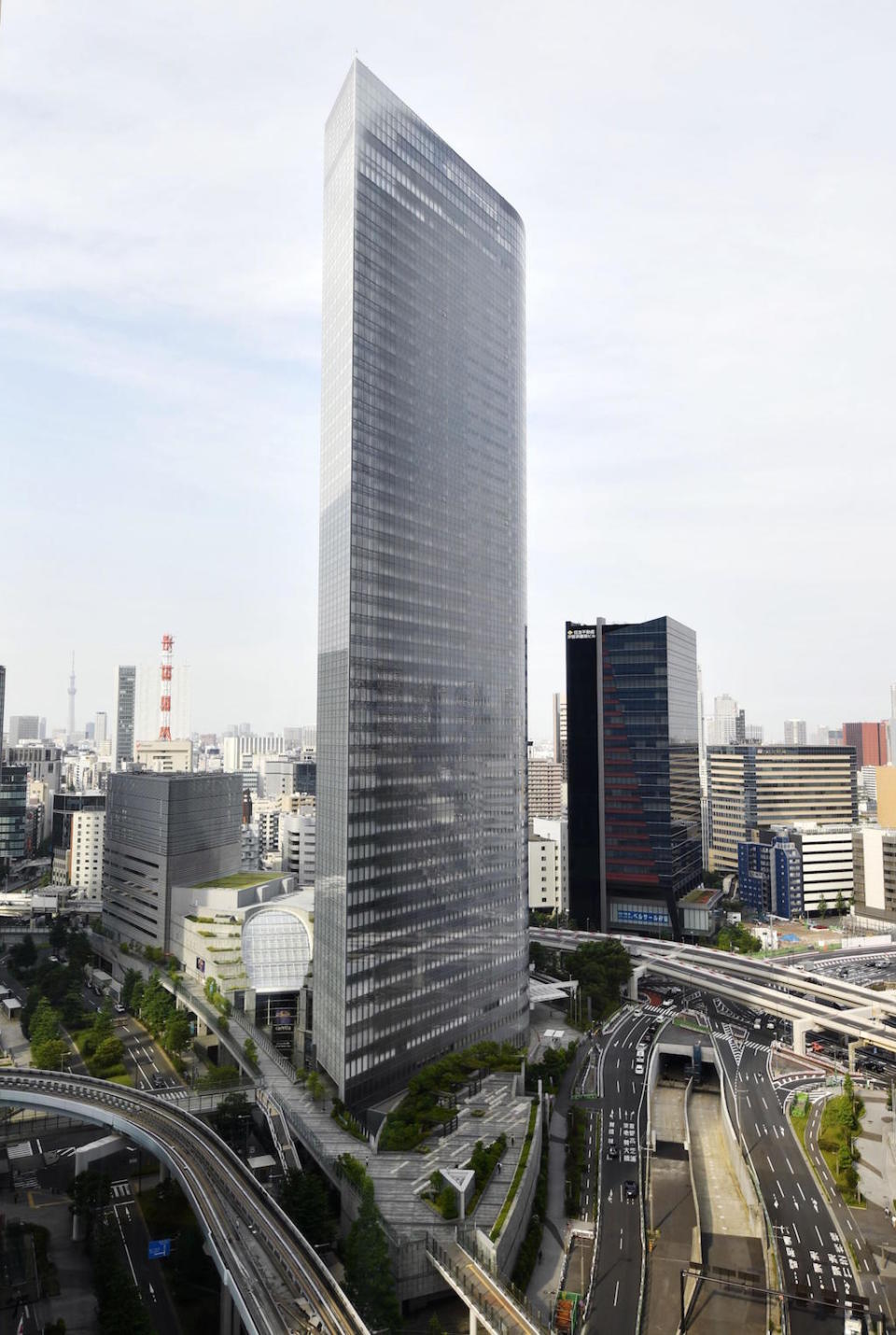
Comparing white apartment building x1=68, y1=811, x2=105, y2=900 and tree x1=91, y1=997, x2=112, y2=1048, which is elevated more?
white apartment building x1=68, y1=811, x2=105, y2=900

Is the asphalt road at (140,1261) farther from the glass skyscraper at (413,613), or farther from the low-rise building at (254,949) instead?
the low-rise building at (254,949)

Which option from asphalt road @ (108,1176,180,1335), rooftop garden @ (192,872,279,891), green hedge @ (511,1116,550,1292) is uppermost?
rooftop garden @ (192,872,279,891)

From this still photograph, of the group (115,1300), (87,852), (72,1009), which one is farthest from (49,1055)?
(87,852)

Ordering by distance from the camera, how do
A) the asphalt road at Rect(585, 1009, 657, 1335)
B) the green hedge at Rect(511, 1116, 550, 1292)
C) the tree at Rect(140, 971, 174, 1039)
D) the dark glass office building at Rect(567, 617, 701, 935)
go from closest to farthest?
the asphalt road at Rect(585, 1009, 657, 1335), the green hedge at Rect(511, 1116, 550, 1292), the tree at Rect(140, 971, 174, 1039), the dark glass office building at Rect(567, 617, 701, 935)

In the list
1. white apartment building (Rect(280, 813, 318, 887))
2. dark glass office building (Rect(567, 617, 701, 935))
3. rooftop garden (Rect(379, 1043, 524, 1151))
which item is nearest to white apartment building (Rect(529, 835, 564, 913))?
dark glass office building (Rect(567, 617, 701, 935))

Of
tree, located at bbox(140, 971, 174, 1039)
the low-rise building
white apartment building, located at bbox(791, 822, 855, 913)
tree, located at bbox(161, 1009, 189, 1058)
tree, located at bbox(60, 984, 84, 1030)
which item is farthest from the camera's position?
white apartment building, located at bbox(791, 822, 855, 913)

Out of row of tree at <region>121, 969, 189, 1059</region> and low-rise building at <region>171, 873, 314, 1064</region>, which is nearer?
low-rise building at <region>171, 873, 314, 1064</region>

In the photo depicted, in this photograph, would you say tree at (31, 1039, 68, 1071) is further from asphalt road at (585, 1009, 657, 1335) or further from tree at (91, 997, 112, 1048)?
asphalt road at (585, 1009, 657, 1335)

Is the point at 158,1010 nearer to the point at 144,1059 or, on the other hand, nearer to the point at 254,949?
the point at 144,1059
